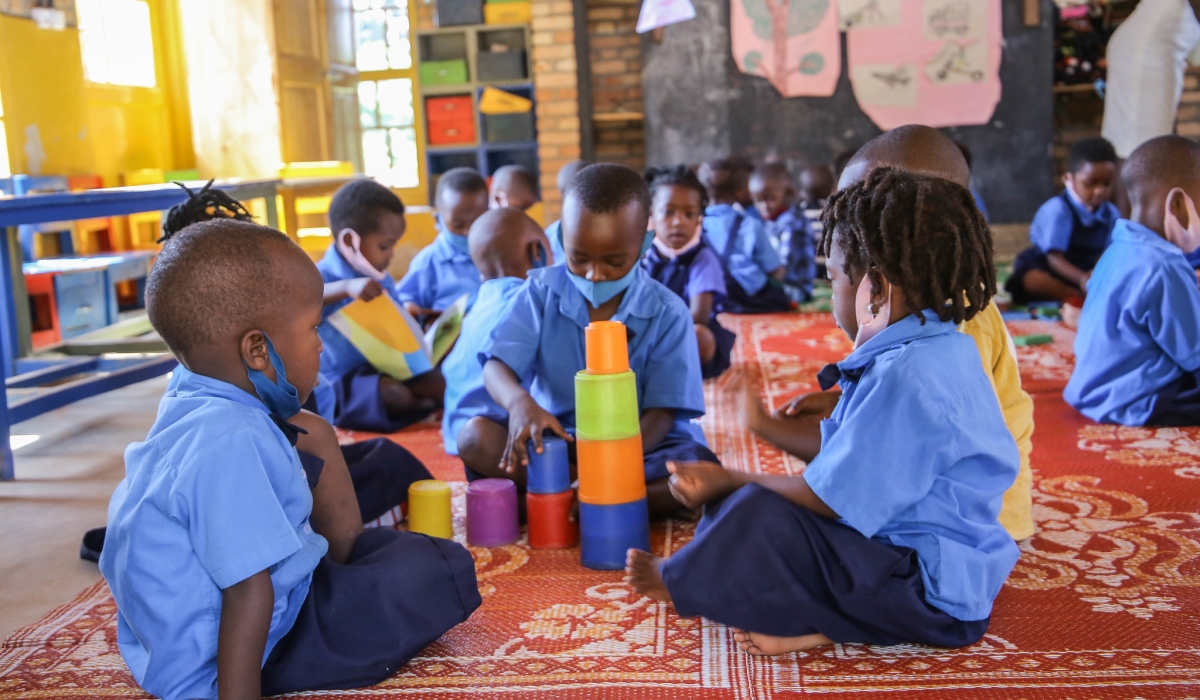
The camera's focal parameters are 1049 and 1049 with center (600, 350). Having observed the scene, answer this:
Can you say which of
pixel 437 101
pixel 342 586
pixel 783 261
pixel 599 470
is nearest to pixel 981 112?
pixel 783 261

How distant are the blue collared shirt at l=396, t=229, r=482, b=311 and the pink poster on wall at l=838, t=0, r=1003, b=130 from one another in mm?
4272

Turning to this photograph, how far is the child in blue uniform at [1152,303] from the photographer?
106 inches

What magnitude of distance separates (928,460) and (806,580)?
25 cm

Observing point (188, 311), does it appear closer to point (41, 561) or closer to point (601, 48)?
point (41, 561)

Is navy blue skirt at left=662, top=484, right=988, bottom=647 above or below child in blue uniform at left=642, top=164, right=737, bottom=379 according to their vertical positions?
below

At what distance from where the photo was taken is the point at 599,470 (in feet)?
6.03

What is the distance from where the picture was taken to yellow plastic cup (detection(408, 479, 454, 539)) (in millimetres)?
2021

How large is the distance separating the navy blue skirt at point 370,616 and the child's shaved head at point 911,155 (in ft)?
3.47

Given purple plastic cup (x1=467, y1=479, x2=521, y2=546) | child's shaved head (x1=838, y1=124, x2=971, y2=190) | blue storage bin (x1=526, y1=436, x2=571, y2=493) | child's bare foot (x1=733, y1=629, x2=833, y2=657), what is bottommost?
child's bare foot (x1=733, y1=629, x2=833, y2=657)

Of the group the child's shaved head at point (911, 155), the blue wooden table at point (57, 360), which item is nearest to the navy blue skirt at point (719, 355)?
the child's shaved head at point (911, 155)

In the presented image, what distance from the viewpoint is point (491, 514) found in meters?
2.03

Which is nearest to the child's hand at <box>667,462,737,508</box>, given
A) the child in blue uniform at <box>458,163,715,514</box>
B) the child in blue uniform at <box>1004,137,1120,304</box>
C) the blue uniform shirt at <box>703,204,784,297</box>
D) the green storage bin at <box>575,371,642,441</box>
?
the green storage bin at <box>575,371,642,441</box>

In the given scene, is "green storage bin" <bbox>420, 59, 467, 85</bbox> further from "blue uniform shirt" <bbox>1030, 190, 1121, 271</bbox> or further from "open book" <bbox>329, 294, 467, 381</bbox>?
"open book" <bbox>329, 294, 467, 381</bbox>

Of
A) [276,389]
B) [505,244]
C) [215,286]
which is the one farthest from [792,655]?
[505,244]
